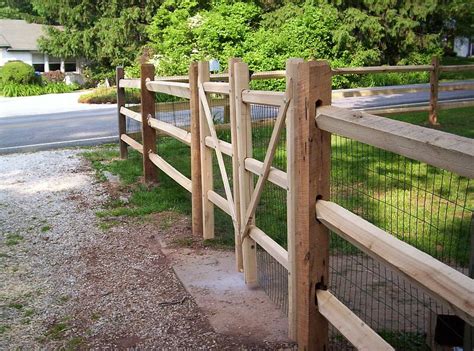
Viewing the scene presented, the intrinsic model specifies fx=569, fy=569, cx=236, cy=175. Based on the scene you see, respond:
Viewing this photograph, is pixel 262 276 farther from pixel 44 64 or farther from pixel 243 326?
pixel 44 64

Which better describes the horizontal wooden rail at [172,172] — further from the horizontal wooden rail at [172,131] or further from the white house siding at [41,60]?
the white house siding at [41,60]

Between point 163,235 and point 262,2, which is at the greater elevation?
point 262,2

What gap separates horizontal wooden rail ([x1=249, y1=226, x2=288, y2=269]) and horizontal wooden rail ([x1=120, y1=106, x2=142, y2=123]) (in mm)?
4287

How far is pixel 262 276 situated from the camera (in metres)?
4.72

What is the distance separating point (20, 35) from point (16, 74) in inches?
588

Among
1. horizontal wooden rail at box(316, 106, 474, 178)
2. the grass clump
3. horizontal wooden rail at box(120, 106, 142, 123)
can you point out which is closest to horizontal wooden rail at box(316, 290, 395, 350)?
horizontal wooden rail at box(316, 106, 474, 178)

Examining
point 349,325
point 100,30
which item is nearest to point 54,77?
point 100,30

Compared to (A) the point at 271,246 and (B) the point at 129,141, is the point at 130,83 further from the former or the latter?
(A) the point at 271,246

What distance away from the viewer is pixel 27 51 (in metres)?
45.7

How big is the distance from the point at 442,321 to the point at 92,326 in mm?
2335

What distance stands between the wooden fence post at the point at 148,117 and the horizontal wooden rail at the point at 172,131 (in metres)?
0.15

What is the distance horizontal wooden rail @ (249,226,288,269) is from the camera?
3.81m

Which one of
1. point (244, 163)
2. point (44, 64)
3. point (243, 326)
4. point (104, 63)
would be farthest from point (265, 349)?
point (44, 64)

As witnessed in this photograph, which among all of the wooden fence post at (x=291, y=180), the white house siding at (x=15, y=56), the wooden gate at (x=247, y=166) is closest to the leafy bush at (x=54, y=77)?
the white house siding at (x=15, y=56)
